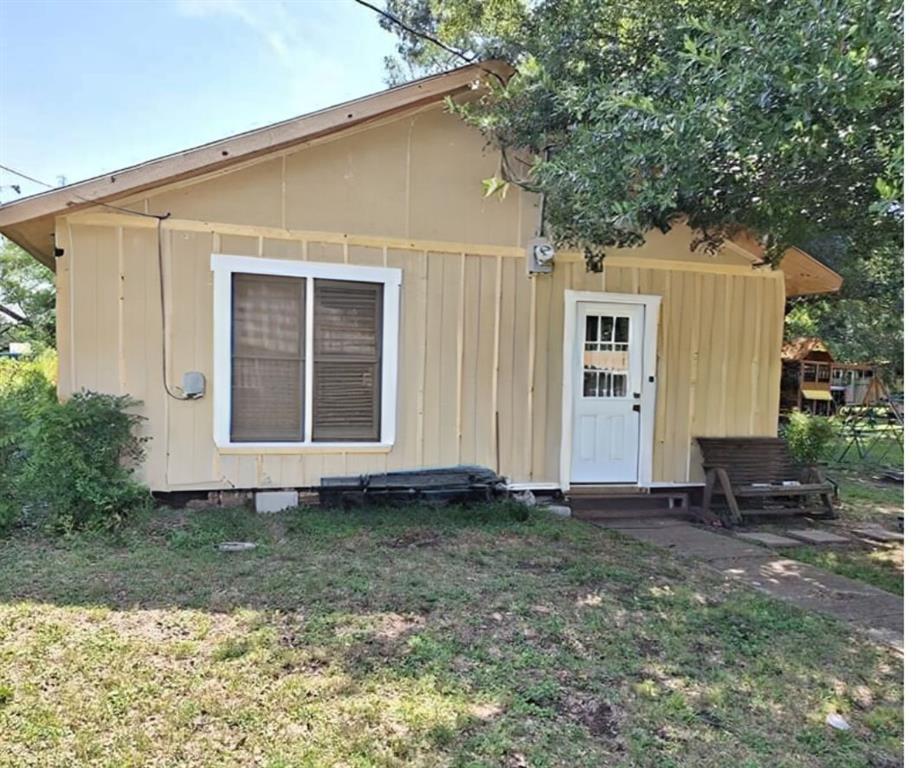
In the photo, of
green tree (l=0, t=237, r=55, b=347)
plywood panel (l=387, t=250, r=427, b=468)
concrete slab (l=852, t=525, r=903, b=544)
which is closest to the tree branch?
green tree (l=0, t=237, r=55, b=347)

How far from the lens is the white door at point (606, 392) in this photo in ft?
22.7

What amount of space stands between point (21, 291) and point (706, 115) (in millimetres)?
29171

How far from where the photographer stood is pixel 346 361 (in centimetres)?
614

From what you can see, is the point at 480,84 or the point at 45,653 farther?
the point at 480,84

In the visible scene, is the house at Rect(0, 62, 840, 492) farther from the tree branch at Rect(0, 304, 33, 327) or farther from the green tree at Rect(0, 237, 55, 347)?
the green tree at Rect(0, 237, 55, 347)

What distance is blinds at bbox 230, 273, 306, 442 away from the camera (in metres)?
5.86

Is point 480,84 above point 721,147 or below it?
above

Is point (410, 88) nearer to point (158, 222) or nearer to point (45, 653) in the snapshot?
point (158, 222)

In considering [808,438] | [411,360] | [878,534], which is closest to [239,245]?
[411,360]

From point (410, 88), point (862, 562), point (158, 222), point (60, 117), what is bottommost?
point (862, 562)

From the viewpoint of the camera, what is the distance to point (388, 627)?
356cm

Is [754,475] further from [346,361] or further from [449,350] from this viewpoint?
[346,361]

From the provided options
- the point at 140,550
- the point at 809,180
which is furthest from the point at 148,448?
the point at 809,180

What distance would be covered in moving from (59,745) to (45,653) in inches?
33.4
